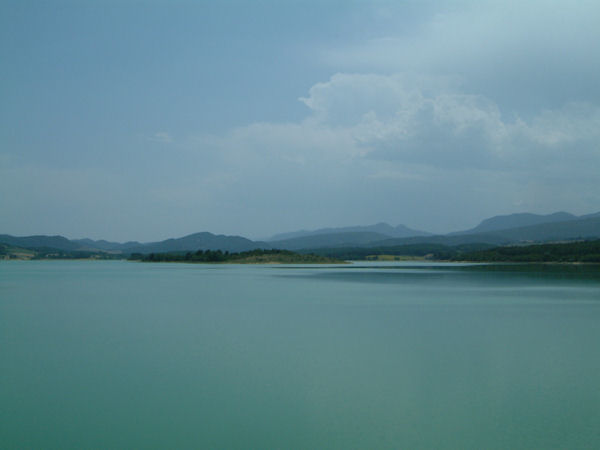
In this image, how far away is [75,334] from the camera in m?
17.7

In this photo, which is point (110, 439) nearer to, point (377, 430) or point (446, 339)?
point (377, 430)

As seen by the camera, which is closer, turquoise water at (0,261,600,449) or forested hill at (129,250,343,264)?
turquoise water at (0,261,600,449)

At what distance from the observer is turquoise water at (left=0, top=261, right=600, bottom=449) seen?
845cm

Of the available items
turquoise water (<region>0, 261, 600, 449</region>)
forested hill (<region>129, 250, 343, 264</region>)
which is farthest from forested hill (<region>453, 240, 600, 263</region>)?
turquoise water (<region>0, 261, 600, 449</region>)

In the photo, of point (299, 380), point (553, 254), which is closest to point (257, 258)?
point (553, 254)

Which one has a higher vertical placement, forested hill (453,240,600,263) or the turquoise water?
forested hill (453,240,600,263)

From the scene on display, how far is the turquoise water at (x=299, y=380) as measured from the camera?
27.7 feet

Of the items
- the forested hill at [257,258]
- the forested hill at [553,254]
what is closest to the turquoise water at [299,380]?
the forested hill at [553,254]

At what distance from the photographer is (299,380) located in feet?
38.4

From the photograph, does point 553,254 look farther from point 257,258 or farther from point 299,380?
point 299,380

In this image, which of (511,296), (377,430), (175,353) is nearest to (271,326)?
(175,353)

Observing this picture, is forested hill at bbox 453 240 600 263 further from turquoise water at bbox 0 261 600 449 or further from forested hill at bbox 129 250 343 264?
turquoise water at bbox 0 261 600 449

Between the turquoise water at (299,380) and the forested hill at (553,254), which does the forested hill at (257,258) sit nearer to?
the forested hill at (553,254)

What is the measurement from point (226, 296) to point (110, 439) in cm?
2478
